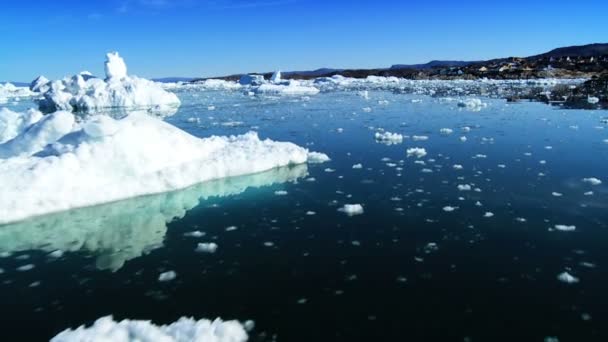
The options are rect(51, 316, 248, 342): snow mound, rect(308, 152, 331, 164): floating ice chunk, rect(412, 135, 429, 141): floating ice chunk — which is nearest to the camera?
rect(51, 316, 248, 342): snow mound

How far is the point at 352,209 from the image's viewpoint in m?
7.73

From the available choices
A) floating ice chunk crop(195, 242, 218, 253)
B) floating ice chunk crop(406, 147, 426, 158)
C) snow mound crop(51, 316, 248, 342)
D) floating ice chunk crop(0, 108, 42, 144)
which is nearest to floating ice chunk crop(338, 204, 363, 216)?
floating ice chunk crop(195, 242, 218, 253)

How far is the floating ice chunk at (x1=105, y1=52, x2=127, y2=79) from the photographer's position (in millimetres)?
41188

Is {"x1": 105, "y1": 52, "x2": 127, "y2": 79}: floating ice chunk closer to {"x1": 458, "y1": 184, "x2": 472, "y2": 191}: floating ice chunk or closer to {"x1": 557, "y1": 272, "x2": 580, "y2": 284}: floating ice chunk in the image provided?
{"x1": 458, "y1": 184, "x2": 472, "y2": 191}: floating ice chunk

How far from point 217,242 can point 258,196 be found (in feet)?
8.01

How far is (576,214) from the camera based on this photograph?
7.18 meters

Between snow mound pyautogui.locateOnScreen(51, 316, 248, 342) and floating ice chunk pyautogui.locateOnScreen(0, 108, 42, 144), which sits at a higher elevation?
floating ice chunk pyautogui.locateOnScreen(0, 108, 42, 144)

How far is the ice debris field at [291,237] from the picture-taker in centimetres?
445

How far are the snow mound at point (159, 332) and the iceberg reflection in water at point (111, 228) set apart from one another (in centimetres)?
167

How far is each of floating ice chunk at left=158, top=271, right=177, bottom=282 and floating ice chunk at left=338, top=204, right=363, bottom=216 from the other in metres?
3.25

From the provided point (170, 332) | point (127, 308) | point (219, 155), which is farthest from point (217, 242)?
point (219, 155)

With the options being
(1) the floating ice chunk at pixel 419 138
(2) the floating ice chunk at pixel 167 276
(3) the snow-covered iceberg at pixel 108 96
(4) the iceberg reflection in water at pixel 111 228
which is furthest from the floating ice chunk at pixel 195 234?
(3) the snow-covered iceberg at pixel 108 96

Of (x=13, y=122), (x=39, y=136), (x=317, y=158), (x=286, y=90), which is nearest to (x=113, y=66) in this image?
(x=286, y=90)

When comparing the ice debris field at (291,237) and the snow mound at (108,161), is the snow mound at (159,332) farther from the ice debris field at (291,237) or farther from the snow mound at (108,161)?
the snow mound at (108,161)
